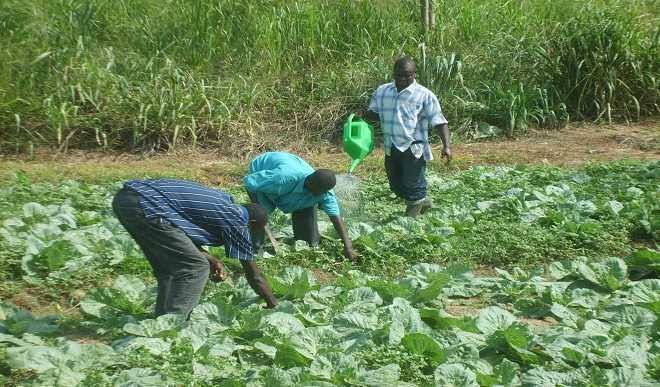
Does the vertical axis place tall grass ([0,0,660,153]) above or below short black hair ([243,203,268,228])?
below

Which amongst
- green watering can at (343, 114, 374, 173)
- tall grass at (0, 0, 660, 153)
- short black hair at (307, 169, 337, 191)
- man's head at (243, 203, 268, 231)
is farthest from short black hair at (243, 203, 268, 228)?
tall grass at (0, 0, 660, 153)

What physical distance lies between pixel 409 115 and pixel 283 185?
1983 millimetres

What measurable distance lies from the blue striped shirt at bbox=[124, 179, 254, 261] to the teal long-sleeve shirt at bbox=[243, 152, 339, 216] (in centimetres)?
137

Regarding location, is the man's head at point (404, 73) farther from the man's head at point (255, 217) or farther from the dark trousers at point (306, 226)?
the man's head at point (255, 217)

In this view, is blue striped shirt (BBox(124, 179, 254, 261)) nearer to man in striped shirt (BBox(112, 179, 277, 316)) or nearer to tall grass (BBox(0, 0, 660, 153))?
man in striped shirt (BBox(112, 179, 277, 316))

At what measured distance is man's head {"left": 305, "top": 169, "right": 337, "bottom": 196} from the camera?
6.79 metres

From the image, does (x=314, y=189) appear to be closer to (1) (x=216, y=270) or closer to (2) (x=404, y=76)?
(1) (x=216, y=270)

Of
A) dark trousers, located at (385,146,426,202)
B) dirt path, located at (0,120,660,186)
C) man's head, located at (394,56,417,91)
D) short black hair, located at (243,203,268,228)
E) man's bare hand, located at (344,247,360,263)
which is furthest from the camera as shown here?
dirt path, located at (0,120,660,186)

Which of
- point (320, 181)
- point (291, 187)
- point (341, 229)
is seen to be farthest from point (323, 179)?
point (341, 229)

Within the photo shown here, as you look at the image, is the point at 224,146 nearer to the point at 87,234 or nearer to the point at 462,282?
the point at 87,234

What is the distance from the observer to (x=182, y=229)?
550 cm

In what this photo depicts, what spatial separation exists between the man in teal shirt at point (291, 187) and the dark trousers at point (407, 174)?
4.71ft

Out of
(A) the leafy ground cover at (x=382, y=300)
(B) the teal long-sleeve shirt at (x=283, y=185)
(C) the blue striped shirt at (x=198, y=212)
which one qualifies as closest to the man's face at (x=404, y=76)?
(A) the leafy ground cover at (x=382, y=300)

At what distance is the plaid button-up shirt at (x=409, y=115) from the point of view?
27.9ft
